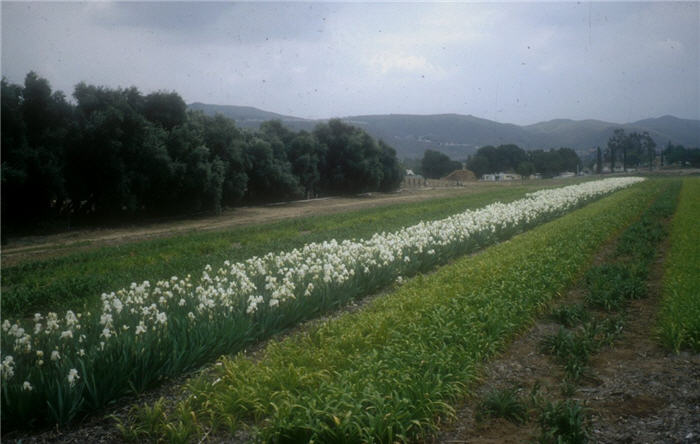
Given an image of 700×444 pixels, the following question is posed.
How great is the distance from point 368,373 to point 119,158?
73.5 feet

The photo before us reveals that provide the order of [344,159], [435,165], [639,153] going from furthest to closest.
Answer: [639,153] → [435,165] → [344,159]

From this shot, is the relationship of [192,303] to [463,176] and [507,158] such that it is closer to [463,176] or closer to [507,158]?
[463,176]

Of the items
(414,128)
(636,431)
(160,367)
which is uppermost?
(414,128)

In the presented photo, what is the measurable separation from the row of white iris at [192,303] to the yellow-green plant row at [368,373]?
840 millimetres

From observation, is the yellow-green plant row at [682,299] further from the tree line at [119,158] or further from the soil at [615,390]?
the tree line at [119,158]

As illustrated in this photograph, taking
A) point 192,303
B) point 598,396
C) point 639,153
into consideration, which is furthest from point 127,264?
point 639,153

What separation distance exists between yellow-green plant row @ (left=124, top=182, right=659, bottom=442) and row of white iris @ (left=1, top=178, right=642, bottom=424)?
2.76 ft

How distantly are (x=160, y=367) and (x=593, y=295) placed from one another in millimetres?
7299

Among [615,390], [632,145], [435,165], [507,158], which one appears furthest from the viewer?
[632,145]

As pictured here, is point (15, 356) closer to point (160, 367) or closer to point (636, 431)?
point (160, 367)

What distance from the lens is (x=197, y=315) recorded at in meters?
6.51

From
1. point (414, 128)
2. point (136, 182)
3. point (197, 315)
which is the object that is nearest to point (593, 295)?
point (197, 315)

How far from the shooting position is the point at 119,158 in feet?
77.5

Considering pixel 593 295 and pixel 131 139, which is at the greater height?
pixel 131 139
